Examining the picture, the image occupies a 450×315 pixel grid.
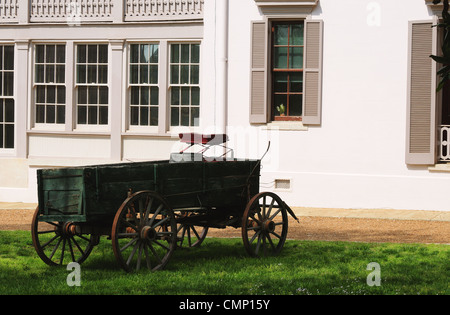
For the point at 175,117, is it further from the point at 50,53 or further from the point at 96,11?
the point at 50,53

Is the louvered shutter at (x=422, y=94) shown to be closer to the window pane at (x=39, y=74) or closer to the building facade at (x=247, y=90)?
the building facade at (x=247, y=90)

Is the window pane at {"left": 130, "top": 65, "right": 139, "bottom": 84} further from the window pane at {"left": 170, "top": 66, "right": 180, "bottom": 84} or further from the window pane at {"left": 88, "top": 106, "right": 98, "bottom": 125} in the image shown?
the window pane at {"left": 88, "top": 106, "right": 98, "bottom": 125}

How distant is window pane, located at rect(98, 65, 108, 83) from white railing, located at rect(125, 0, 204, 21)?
4.06ft

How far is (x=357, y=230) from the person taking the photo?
13.0 m

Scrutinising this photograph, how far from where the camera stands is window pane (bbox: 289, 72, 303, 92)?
1680cm

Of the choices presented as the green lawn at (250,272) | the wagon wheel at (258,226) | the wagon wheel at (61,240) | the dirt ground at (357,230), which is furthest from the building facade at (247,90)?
the wagon wheel at (61,240)

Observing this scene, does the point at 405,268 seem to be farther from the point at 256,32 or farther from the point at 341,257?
the point at 256,32

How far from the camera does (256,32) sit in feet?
54.5

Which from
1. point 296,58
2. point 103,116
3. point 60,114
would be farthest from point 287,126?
point 60,114

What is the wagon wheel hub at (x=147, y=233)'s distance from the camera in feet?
28.2

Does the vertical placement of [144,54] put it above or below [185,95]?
above

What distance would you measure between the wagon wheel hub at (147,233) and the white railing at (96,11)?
31.4 feet

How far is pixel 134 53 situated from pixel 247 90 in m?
2.98

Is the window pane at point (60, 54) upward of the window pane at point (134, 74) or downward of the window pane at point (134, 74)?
upward
